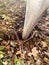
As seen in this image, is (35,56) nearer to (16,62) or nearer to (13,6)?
(16,62)

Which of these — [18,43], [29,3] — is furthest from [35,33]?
[29,3]

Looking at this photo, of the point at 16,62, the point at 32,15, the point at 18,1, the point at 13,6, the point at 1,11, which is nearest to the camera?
the point at 16,62

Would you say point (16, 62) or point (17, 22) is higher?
point (17, 22)

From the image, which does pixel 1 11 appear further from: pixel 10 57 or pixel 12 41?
pixel 10 57

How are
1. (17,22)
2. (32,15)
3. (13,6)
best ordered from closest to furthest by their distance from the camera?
1. (32,15)
2. (17,22)
3. (13,6)

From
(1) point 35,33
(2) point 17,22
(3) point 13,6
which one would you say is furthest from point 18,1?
(1) point 35,33

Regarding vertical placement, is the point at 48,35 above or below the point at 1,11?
below

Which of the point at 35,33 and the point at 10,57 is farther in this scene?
the point at 35,33

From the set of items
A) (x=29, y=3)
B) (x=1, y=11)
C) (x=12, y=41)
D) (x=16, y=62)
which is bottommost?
(x=16, y=62)

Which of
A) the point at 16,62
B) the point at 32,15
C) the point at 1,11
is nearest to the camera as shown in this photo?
the point at 16,62
